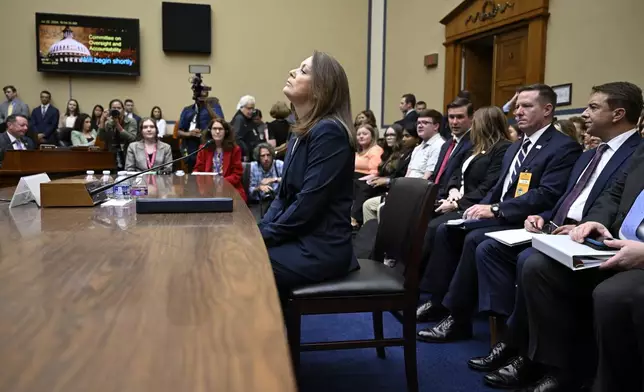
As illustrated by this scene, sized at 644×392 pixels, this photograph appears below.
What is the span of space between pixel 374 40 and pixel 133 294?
26.7ft

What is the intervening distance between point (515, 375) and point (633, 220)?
0.69 meters

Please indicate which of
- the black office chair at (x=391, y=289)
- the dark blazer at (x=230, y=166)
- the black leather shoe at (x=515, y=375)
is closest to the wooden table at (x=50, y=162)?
the dark blazer at (x=230, y=166)

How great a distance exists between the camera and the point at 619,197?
6.23ft

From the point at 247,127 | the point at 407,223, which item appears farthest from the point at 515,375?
the point at 247,127

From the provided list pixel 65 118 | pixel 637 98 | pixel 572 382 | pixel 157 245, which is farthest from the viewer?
pixel 65 118

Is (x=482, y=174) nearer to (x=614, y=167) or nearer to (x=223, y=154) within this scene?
(x=614, y=167)

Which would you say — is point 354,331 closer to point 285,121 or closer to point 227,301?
point 227,301

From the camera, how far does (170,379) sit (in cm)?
51

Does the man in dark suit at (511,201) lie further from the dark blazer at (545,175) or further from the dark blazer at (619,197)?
the dark blazer at (619,197)

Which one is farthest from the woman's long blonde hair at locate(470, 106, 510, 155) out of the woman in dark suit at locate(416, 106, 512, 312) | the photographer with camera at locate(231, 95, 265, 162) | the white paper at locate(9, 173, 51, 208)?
the photographer with camera at locate(231, 95, 265, 162)

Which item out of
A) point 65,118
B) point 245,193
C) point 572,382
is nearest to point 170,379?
point 572,382

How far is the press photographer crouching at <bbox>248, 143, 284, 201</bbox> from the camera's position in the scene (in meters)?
4.56

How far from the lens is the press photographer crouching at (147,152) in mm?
4590

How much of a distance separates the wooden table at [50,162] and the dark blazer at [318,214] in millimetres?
3403
